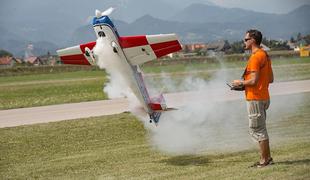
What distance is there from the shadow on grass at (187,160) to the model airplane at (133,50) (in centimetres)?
221

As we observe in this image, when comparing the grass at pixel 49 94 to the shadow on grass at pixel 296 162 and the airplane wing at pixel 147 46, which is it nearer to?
the airplane wing at pixel 147 46

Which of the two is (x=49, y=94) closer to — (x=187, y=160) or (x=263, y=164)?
(x=187, y=160)

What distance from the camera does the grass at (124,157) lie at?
32.6 ft

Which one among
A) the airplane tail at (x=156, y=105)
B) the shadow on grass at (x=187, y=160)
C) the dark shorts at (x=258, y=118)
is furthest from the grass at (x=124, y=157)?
the airplane tail at (x=156, y=105)

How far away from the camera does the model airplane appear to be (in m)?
12.0

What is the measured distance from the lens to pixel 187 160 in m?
11.6

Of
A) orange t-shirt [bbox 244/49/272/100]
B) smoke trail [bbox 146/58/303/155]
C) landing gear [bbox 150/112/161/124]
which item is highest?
orange t-shirt [bbox 244/49/272/100]

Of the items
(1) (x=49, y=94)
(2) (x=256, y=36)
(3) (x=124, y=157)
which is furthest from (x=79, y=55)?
(1) (x=49, y=94)

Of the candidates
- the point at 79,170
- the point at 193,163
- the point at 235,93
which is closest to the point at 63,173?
the point at 79,170

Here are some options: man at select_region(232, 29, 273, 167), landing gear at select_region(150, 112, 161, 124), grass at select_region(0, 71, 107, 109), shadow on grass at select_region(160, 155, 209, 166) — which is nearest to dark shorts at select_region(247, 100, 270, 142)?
man at select_region(232, 29, 273, 167)

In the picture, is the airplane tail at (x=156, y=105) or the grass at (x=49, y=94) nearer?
the airplane tail at (x=156, y=105)

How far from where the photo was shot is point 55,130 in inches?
702

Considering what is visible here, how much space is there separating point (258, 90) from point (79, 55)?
5553 mm

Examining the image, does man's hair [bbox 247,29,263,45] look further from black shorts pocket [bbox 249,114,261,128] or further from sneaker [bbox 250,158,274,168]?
sneaker [bbox 250,158,274,168]
